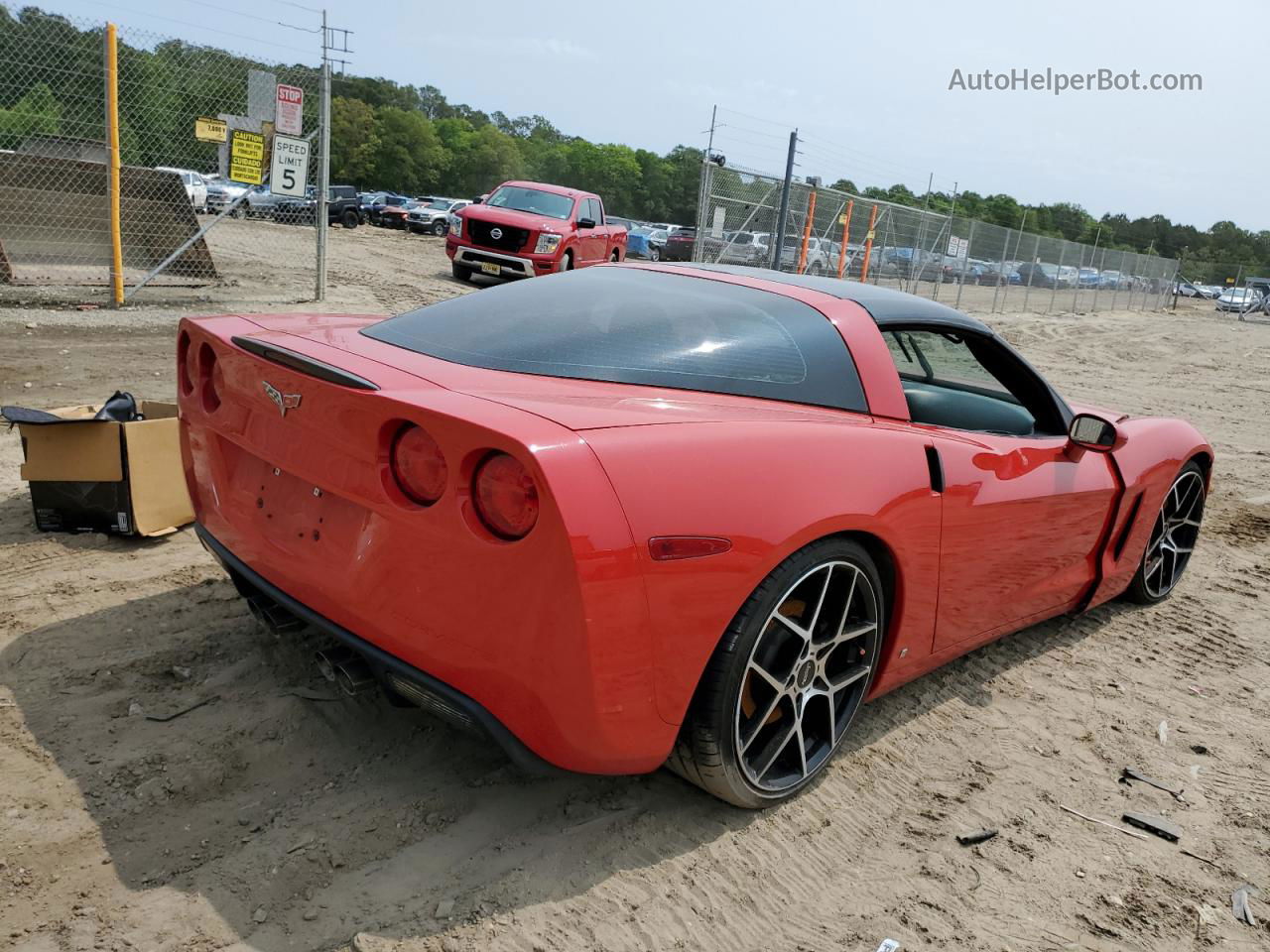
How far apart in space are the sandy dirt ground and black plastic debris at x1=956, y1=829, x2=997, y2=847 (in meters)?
0.03

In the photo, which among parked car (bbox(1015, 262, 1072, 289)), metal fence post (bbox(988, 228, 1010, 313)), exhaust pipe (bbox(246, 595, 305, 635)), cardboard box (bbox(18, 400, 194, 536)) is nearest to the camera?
exhaust pipe (bbox(246, 595, 305, 635))

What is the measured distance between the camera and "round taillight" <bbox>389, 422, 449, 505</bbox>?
2.20 metres

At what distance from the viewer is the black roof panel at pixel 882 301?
3.09 m

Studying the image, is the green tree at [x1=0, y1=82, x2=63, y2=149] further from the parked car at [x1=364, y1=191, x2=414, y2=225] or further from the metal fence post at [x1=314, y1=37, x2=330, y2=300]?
the parked car at [x1=364, y1=191, x2=414, y2=225]

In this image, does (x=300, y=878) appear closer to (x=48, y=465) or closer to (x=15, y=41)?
(x=48, y=465)

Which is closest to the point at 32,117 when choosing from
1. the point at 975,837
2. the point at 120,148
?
the point at 120,148

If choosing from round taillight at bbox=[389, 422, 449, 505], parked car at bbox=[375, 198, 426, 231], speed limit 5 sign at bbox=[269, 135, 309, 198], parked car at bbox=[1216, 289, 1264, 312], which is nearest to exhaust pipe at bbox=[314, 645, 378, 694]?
round taillight at bbox=[389, 422, 449, 505]

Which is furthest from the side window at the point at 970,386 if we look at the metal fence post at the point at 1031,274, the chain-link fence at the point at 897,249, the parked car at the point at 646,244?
the parked car at the point at 646,244

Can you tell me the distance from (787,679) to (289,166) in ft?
30.9

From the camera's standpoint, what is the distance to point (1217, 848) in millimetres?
2705

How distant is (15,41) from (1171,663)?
10.0 meters

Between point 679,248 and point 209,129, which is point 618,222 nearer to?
point 679,248

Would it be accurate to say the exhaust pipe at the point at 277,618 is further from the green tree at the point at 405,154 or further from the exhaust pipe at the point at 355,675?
the green tree at the point at 405,154

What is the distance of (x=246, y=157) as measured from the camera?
10.2 metres
